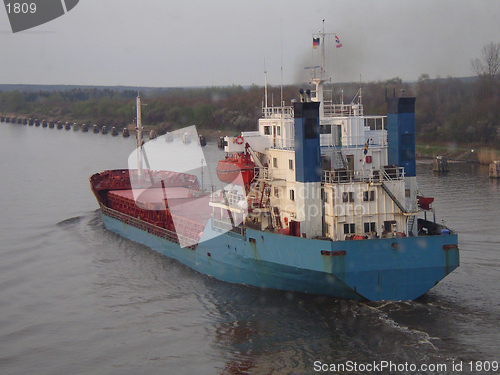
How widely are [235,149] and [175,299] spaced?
18.5 feet

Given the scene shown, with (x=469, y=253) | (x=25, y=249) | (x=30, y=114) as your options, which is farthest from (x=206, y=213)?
(x=30, y=114)

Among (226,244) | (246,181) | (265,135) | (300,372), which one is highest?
(265,135)

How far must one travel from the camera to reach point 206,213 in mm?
26453

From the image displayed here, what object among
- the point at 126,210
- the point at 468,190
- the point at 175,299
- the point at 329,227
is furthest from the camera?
the point at 468,190

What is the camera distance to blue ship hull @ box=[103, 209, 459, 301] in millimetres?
16688

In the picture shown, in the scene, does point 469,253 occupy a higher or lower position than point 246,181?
lower

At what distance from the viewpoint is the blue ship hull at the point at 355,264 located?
16.7 meters

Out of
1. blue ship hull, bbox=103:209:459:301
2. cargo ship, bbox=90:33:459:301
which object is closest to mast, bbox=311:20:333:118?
cargo ship, bbox=90:33:459:301

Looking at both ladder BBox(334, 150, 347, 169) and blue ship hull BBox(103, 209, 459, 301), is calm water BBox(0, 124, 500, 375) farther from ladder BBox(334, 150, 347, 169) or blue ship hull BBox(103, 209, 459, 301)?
ladder BBox(334, 150, 347, 169)

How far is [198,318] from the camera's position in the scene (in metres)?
18.3

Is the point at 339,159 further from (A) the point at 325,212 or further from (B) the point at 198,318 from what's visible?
(B) the point at 198,318

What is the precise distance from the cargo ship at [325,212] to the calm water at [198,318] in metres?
0.95

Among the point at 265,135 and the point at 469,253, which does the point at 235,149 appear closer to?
the point at 265,135

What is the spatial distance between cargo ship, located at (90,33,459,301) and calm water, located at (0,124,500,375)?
3.12 ft
